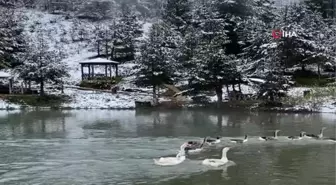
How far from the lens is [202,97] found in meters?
44.5

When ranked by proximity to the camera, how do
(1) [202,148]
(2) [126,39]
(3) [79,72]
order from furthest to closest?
(2) [126,39] → (3) [79,72] → (1) [202,148]

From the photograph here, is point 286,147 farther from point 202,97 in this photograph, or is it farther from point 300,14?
point 300,14

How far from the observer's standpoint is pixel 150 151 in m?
19.6

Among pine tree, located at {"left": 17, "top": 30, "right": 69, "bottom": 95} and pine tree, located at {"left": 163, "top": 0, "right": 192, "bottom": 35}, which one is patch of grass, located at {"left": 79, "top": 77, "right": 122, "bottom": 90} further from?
pine tree, located at {"left": 163, "top": 0, "right": 192, "bottom": 35}

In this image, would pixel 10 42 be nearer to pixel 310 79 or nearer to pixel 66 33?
pixel 66 33

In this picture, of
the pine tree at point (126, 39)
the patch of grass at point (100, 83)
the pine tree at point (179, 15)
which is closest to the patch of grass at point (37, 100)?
the patch of grass at point (100, 83)

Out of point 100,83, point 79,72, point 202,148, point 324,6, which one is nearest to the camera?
point 202,148

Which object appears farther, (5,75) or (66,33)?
(66,33)

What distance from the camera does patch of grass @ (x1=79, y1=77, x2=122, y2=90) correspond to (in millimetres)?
52031

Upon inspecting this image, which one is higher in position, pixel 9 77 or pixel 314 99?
pixel 9 77

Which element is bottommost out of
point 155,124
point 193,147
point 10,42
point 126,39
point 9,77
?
point 193,147

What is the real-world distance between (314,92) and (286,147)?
2172 cm

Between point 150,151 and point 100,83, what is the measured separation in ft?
111

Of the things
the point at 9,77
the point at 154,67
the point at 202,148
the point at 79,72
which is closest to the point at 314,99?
the point at 154,67
